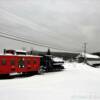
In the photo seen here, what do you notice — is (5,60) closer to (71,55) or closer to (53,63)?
(53,63)

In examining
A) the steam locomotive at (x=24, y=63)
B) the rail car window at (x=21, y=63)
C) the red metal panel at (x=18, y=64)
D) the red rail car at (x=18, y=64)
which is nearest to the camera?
the red rail car at (x=18, y=64)

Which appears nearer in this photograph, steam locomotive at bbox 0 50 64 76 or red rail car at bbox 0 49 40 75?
red rail car at bbox 0 49 40 75

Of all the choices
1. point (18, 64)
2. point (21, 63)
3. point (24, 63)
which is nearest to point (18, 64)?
point (18, 64)

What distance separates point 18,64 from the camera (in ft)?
80.4

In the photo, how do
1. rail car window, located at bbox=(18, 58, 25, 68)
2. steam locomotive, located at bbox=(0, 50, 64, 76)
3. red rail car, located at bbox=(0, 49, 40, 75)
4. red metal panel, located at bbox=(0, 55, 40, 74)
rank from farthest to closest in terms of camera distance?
rail car window, located at bbox=(18, 58, 25, 68) < steam locomotive, located at bbox=(0, 50, 64, 76) < red metal panel, located at bbox=(0, 55, 40, 74) < red rail car, located at bbox=(0, 49, 40, 75)

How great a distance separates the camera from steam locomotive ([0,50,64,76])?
74.2 feet

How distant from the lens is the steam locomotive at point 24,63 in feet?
74.2

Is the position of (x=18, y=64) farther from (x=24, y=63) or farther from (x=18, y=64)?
(x=24, y=63)

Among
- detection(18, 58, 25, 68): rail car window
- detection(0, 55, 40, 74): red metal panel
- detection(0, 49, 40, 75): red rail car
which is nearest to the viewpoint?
detection(0, 49, 40, 75): red rail car

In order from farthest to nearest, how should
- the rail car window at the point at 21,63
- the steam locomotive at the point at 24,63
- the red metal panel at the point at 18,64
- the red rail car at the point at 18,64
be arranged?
1. the rail car window at the point at 21,63
2. the steam locomotive at the point at 24,63
3. the red metal panel at the point at 18,64
4. the red rail car at the point at 18,64

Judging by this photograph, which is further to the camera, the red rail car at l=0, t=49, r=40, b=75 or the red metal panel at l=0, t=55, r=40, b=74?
the red metal panel at l=0, t=55, r=40, b=74

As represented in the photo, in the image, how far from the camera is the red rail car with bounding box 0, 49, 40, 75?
880 inches

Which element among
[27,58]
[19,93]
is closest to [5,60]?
[27,58]

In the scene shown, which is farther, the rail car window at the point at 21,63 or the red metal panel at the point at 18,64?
the rail car window at the point at 21,63
